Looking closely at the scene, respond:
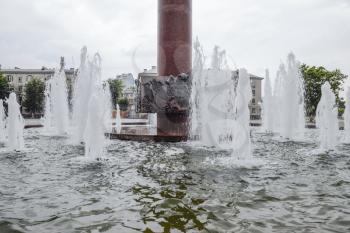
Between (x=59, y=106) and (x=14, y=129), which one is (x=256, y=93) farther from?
(x=14, y=129)

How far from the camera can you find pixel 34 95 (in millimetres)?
76188

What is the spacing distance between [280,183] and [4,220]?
468cm

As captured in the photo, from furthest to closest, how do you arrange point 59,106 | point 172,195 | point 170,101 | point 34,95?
1. point 34,95
2. point 59,106
3. point 170,101
4. point 172,195

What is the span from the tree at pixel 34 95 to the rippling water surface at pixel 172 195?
235 ft

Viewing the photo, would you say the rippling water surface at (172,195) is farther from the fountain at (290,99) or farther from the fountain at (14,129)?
the fountain at (290,99)

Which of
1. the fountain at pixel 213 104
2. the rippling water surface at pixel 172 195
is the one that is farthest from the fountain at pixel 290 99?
the rippling water surface at pixel 172 195

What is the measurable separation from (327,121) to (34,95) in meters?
73.1

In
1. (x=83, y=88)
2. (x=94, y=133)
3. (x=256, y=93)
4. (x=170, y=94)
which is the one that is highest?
(x=256, y=93)

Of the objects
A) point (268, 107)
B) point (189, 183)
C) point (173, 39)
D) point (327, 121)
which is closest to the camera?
point (189, 183)

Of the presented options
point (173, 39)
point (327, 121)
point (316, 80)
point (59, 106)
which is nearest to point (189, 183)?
point (327, 121)

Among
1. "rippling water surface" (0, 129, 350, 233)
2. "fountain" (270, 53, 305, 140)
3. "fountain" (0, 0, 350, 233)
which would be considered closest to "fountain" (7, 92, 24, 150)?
"fountain" (0, 0, 350, 233)

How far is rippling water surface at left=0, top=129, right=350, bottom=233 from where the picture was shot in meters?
4.43

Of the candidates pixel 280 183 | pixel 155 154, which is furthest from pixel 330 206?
pixel 155 154

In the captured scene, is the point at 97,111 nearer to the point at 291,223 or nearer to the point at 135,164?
the point at 135,164
